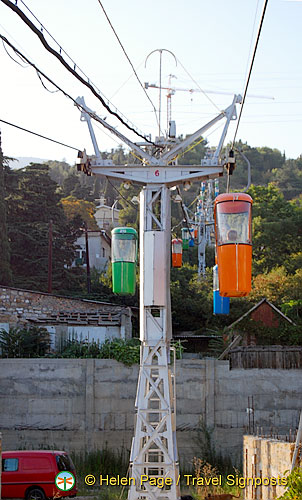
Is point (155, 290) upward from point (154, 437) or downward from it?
upward

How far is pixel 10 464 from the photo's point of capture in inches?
774

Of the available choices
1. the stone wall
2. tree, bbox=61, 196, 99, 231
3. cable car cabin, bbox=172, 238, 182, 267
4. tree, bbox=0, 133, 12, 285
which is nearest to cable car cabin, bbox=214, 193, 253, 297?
cable car cabin, bbox=172, 238, 182, 267

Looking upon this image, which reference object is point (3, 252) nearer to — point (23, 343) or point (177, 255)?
point (23, 343)

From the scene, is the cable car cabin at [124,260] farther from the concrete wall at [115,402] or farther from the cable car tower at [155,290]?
the concrete wall at [115,402]

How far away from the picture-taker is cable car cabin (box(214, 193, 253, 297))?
13367 mm

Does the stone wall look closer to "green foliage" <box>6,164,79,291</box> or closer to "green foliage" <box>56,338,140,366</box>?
"green foliage" <box>56,338,140,366</box>

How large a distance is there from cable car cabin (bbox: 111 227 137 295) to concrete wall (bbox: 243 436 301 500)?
14.4 feet

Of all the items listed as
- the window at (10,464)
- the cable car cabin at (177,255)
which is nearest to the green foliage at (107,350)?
the cable car cabin at (177,255)

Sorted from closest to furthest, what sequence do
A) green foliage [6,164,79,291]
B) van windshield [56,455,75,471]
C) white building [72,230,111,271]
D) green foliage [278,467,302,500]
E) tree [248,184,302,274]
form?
1. green foliage [278,467,302,500]
2. van windshield [56,455,75,471]
3. tree [248,184,302,274]
4. green foliage [6,164,79,291]
5. white building [72,230,111,271]

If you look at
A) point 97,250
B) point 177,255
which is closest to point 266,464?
point 177,255

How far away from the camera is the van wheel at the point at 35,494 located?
1934cm

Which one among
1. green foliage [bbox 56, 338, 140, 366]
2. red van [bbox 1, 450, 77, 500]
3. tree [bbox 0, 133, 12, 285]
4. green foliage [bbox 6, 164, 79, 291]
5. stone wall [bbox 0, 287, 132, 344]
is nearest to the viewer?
red van [bbox 1, 450, 77, 500]

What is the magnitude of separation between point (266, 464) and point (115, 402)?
9.38 metres

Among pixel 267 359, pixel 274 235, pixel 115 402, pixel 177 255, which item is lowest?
pixel 115 402
